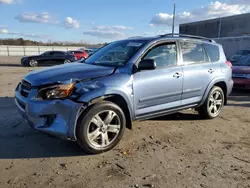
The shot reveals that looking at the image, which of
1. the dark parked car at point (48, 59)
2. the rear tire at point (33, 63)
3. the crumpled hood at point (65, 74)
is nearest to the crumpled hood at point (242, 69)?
the crumpled hood at point (65, 74)

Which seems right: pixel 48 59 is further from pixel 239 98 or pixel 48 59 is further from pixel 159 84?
pixel 159 84

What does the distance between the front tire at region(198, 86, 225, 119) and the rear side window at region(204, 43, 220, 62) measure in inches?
25.7

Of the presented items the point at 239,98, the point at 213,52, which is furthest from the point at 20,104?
the point at 239,98

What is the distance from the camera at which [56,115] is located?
359 centimetres

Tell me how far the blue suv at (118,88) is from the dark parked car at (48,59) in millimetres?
16552

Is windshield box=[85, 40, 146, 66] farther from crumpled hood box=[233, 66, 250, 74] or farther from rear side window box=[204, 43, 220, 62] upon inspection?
crumpled hood box=[233, 66, 250, 74]

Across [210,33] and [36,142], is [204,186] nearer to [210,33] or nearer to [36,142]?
[36,142]

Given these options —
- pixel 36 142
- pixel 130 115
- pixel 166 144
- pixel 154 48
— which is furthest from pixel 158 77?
pixel 36 142

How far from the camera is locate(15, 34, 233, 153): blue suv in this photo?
3615 mm

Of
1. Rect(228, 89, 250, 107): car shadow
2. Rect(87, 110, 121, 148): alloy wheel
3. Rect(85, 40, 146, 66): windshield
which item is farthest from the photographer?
Rect(228, 89, 250, 107): car shadow

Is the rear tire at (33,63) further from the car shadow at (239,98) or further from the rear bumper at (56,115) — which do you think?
the rear bumper at (56,115)

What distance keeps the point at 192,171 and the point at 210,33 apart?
57193 mm

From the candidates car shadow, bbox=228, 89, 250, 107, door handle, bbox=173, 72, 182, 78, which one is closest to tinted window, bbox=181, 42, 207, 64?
door handle, bbox=173, 72, 182, 78

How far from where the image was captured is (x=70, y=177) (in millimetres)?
3211
